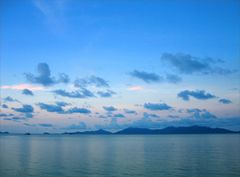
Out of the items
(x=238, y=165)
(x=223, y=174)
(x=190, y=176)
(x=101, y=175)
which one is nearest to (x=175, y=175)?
(x=190, y=176)

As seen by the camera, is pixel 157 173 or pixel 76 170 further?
pixel 76 170

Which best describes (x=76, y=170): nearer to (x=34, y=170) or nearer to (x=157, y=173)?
(x=34, y=170)

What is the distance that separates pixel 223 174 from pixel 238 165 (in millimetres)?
11972

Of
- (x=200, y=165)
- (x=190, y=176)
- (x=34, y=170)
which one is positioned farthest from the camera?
(x=200, y=165)

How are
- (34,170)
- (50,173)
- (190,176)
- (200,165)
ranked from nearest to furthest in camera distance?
(190,176), (50,173), (34,170), (200,165)

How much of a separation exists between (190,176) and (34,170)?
31827 mm

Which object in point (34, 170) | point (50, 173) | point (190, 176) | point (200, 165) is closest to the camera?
→ point (190, 176)

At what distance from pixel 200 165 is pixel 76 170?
90.4 feet

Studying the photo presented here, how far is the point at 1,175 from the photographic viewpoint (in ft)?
174

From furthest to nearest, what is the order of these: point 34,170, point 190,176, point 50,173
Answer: point 34,170 < point 50,173 < point 190,176

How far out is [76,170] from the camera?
5878cm

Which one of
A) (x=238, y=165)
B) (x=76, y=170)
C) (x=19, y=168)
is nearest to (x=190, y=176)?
(x=238, y=165)

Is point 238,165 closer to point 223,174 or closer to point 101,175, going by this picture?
point 223,174

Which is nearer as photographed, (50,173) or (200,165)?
(50,173)
